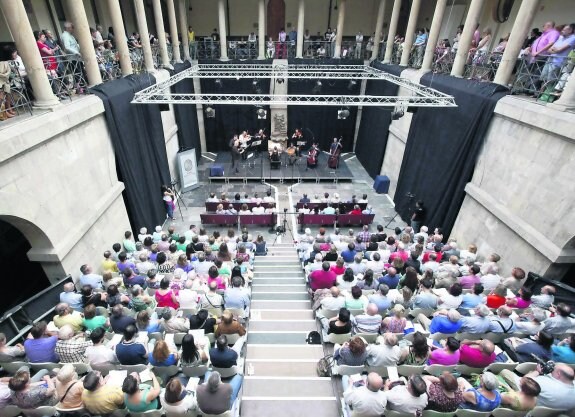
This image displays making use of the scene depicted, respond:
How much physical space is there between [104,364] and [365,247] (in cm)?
635

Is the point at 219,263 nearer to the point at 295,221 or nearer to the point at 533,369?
the point at 533,369

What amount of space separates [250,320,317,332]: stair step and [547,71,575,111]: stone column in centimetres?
677

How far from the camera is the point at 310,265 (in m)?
7.23

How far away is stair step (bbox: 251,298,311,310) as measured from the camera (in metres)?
6.51

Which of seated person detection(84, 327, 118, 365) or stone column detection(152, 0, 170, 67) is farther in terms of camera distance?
stone column detection(152, 0, 170, 67)

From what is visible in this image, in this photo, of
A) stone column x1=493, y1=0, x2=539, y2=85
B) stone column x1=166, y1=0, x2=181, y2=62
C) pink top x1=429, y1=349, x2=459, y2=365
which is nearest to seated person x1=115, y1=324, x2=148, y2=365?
pink top x1=429, y1=349, x2=459, y2=365

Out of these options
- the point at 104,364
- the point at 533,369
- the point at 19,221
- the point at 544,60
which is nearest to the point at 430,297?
the point at 533,369

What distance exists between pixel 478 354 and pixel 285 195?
10956 mm

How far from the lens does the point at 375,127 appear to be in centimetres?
1667

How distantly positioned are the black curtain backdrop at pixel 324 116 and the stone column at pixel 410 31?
12.0ft

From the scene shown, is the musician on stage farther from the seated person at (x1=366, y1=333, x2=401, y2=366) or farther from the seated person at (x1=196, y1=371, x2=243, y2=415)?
the seated person at (x1=196, y1=371, x2=243, y2=415)

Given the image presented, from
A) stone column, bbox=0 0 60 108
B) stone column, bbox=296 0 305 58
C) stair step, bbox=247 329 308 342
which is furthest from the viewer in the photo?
stone column, bbox=296 0 305 58

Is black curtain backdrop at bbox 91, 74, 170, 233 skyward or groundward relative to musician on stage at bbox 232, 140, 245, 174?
skyward

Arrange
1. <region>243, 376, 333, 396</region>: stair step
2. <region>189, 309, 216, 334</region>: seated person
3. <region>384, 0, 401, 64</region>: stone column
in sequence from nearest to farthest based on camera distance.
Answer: <region>243, 376, 333, 396</region>: stair step
<region>189, 309, 216, 334</region>: seated person
<region>384, 0, 401, 64</region>: stone column
